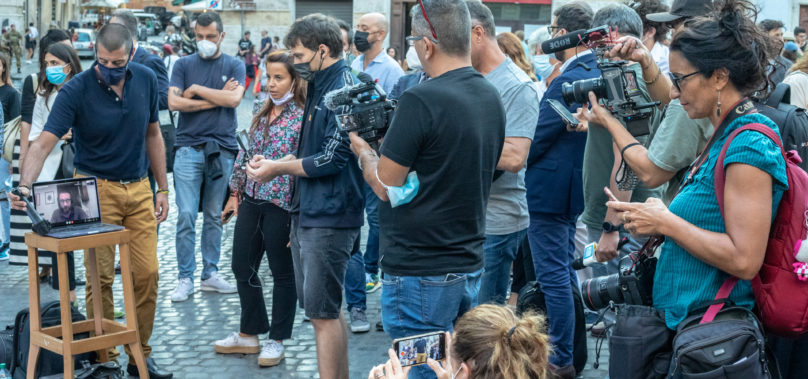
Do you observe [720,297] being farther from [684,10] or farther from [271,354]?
A: [271,354]

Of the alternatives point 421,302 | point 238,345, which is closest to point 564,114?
point 421,302

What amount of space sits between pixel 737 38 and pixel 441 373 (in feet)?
4.47

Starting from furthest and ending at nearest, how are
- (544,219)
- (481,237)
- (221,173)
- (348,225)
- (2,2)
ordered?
(2,2) → (221,173) → (544,219) → (348,225) → (481,237)

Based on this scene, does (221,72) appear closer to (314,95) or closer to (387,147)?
(314,95)

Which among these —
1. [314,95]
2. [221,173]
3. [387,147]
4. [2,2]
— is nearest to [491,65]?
[314,95]

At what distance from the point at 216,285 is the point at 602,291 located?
405 cm

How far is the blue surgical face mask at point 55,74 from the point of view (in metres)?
6.02

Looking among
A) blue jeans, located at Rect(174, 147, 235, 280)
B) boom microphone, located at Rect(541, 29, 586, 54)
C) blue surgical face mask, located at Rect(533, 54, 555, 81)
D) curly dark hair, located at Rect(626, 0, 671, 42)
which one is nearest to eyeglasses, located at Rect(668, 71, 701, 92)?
boom microphone, located at Rect(541, 29, 586, 54)

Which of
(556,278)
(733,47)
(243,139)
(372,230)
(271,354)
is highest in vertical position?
(733,47)

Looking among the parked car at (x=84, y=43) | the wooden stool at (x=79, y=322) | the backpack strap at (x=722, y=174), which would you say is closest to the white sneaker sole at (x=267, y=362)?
the wooden stool at (x=79, y=322)

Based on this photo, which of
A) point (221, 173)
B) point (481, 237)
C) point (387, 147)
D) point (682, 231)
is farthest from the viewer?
point (221, 173)

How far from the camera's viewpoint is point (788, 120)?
324 cm

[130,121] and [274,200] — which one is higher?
[130,121]

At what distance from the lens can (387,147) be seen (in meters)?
3.10
